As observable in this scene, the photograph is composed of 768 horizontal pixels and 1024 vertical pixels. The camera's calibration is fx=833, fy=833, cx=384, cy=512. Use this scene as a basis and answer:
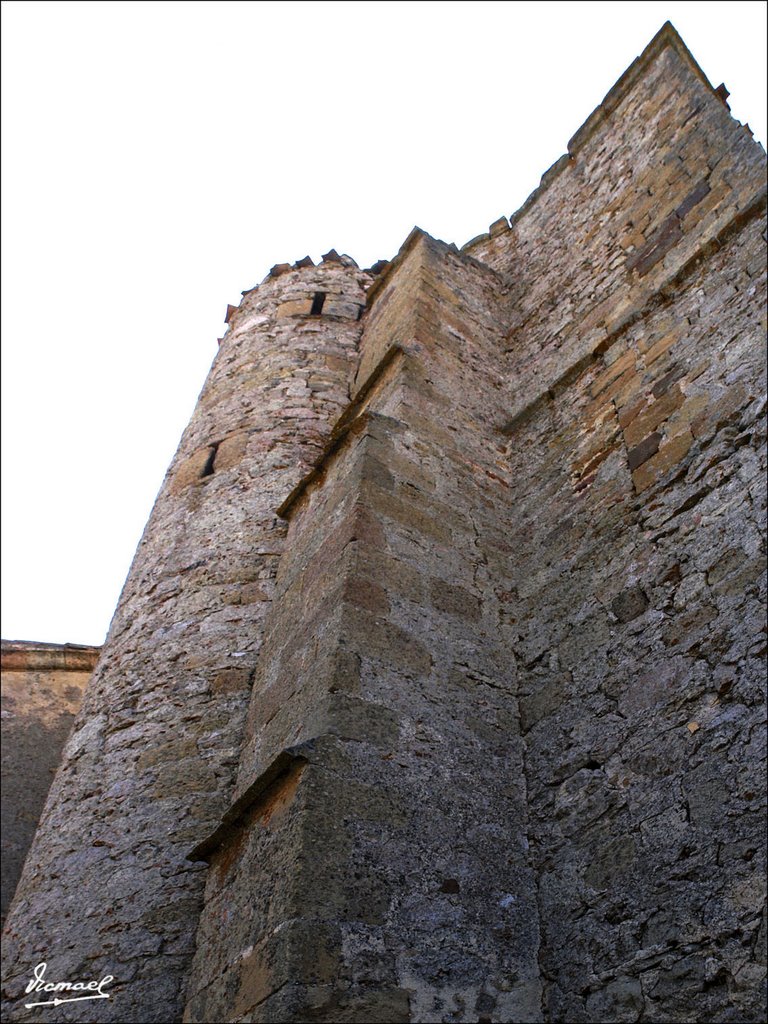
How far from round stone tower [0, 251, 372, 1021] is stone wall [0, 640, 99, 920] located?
2493 millimetres

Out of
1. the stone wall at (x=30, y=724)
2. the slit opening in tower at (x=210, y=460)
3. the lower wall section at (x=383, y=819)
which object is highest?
the slit opening in tower at (x=210, y=460)

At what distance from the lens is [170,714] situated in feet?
14.9

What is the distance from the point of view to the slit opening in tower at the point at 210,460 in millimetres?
6243

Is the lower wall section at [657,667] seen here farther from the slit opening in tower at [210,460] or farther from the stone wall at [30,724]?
the stone wall at [30,724]

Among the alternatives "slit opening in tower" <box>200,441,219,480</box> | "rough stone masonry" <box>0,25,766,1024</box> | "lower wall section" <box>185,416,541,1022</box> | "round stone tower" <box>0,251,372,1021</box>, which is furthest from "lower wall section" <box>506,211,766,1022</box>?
"slit opening in tower" <box>200,441,219,480</box>

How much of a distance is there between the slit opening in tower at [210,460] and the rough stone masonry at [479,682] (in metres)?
0.10

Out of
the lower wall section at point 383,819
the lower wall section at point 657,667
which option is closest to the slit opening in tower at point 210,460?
the lower wall section at point 383,819

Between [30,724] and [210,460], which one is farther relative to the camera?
[30,724]

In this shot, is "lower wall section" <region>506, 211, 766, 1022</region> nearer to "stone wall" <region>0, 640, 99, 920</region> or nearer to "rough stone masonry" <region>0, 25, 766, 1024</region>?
"rough stone masonry" <region>0, 25, 766, 1024</region>

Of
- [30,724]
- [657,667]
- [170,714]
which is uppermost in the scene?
[30,724]

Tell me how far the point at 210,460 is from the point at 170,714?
7.76 ft

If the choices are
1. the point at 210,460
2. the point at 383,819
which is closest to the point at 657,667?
the point at 383,819

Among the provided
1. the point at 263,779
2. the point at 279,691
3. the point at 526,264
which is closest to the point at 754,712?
the point at 263,779

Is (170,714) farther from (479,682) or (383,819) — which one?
(383,819)
